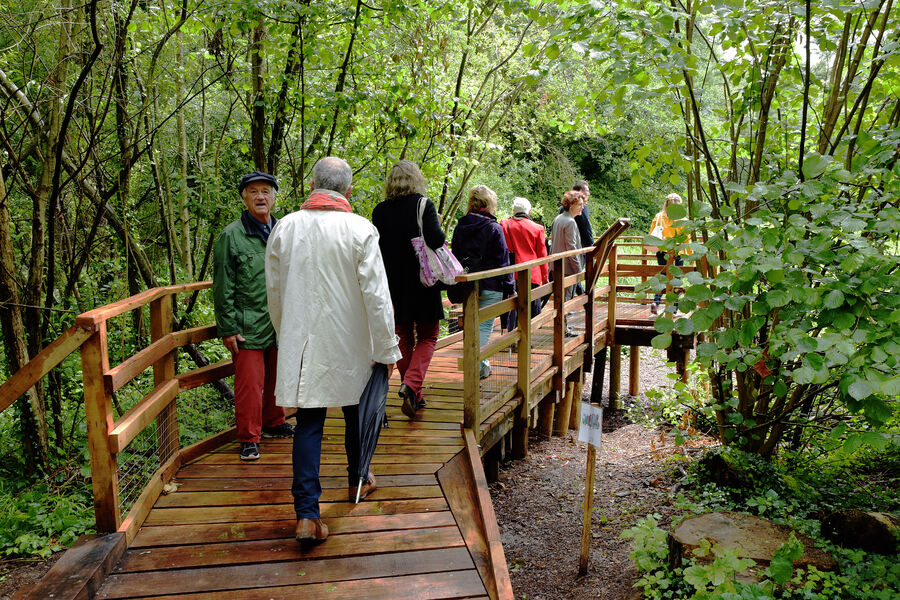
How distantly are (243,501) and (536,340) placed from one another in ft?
16.4

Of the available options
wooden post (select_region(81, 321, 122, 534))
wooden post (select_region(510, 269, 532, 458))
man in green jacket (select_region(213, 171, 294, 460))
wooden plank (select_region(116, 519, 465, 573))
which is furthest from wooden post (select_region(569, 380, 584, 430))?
wooden post (select_region(81, 321, 122, 534))

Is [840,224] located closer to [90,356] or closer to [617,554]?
[617,554]

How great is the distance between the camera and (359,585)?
2.92m

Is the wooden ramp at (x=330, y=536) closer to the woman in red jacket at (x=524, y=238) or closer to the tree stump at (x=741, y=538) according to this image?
the tree stump at (x=741, y=538)

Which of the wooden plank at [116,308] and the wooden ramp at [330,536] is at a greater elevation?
the wooden plank at [116,308]

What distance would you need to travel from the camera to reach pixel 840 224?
319cm

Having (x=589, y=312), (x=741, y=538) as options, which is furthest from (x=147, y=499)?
(x=589, y=312)

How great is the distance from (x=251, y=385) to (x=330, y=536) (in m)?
1.23

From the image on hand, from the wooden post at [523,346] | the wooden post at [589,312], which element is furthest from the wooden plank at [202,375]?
the wooden post at [589,312]

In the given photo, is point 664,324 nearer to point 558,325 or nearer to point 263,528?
point 263,528

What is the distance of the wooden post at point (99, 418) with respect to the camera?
9.72 ft

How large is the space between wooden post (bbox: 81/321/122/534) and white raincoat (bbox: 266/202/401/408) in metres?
0.80

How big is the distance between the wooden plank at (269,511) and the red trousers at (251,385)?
0.71 metres

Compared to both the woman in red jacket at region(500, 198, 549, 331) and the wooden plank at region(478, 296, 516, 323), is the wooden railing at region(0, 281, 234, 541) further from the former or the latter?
the woman in red jacket at region(500, 198, 549, 331)
